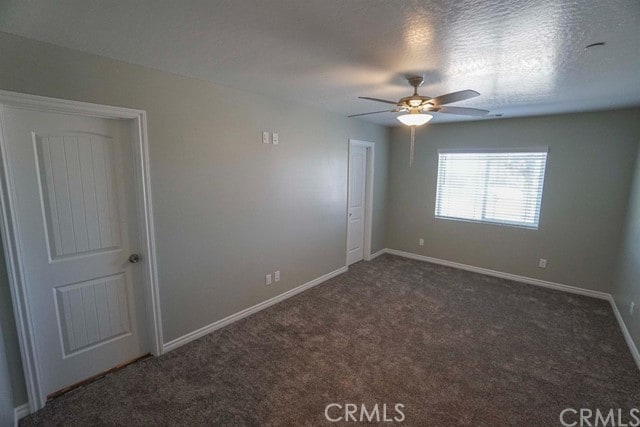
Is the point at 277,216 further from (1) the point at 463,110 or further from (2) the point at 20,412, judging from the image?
(2) the point at 20,412

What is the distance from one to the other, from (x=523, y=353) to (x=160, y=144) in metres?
3.72

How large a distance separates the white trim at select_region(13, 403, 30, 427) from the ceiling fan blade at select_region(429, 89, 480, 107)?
3.60m

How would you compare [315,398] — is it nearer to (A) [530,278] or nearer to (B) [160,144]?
(B) [160,144]

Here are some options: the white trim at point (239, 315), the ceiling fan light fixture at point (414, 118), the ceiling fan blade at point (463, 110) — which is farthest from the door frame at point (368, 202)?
the ceiling fan light fixture at point (414, 118)

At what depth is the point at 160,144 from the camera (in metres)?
2.36

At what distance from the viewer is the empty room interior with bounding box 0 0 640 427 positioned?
1.68 m

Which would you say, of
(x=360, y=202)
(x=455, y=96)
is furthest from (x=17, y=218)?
(x=360, y=202)

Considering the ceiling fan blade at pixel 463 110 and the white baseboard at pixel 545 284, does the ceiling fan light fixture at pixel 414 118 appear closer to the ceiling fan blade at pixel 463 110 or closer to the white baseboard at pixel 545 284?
the ceiling fan blade at pixel 463 110

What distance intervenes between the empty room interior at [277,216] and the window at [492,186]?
0.12 metres

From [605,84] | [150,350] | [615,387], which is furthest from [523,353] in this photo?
[150,350]

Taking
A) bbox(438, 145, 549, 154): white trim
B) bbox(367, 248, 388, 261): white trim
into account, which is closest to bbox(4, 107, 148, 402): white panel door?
bbox(367, 248, 388, 261): white trim

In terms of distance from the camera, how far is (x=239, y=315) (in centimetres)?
315

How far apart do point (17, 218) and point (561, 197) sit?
223 inches

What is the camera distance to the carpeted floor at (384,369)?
198 cm
